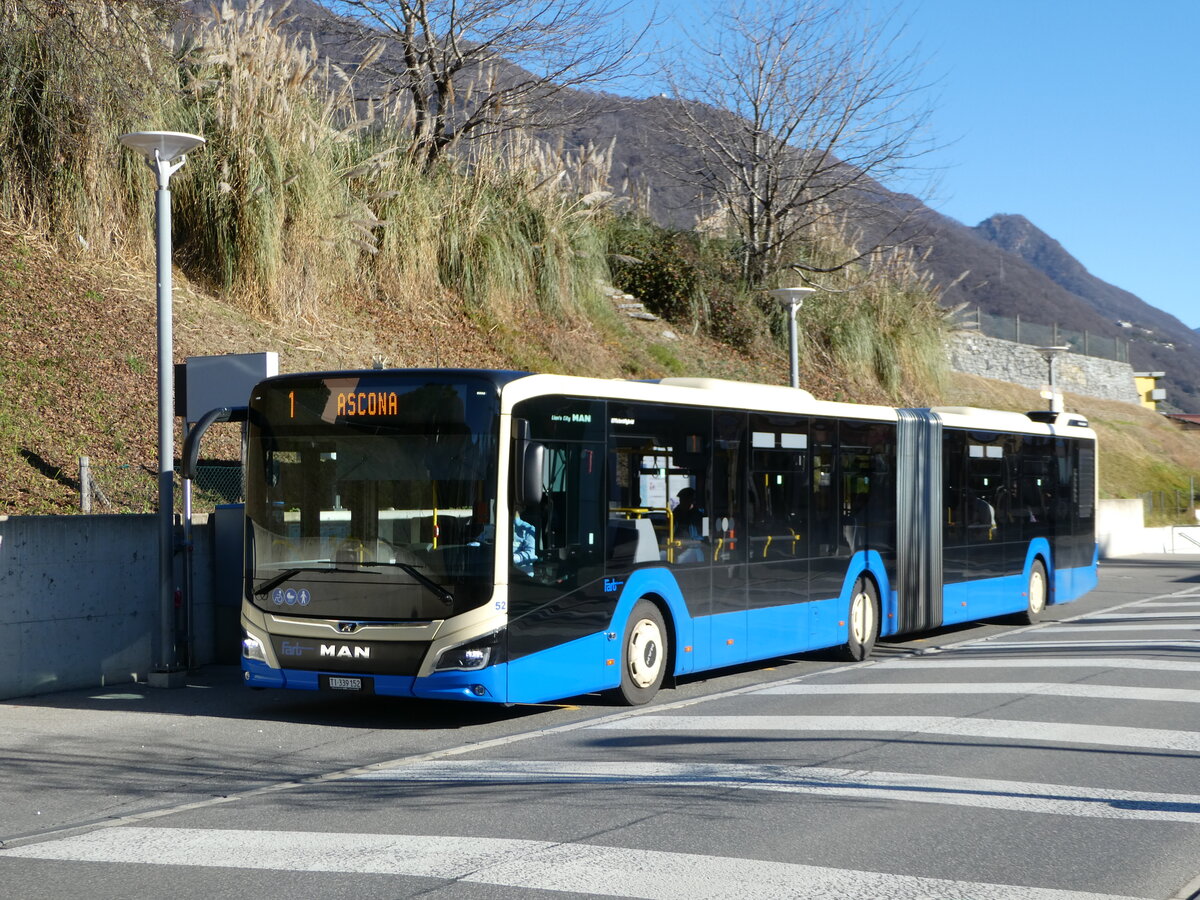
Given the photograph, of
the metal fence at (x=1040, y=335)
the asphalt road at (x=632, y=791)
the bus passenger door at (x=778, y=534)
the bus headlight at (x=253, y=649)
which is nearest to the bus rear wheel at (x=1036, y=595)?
the asphalt road at (x=632, y=791)

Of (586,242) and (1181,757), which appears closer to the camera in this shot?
(1181,757)

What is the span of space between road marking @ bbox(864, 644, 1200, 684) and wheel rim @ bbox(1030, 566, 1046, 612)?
15.9 feet

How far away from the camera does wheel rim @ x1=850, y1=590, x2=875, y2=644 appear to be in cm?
1515

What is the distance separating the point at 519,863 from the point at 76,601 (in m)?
7.56

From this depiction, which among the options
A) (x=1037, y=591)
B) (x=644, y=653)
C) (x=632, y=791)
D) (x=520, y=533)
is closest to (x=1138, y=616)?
(x=1037, y=591)

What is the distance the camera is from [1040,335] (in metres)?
60.8

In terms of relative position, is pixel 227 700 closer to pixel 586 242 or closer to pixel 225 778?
pixel 225 778

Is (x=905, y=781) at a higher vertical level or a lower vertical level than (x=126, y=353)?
lower

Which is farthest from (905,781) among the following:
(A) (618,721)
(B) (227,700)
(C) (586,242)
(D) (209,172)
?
(C) (586,242)

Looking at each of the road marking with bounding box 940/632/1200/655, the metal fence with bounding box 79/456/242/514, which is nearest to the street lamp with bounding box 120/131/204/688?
the metal fence with bounding box 79/456/242/514

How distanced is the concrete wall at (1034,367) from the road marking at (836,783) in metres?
41.0

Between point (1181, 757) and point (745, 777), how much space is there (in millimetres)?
2862

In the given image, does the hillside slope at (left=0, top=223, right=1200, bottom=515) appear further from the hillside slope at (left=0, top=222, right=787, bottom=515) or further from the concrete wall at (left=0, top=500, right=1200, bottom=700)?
the concrete wall at (left=0, top=500, right=1200, bottom=700)

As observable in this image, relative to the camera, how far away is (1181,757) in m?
8.88
